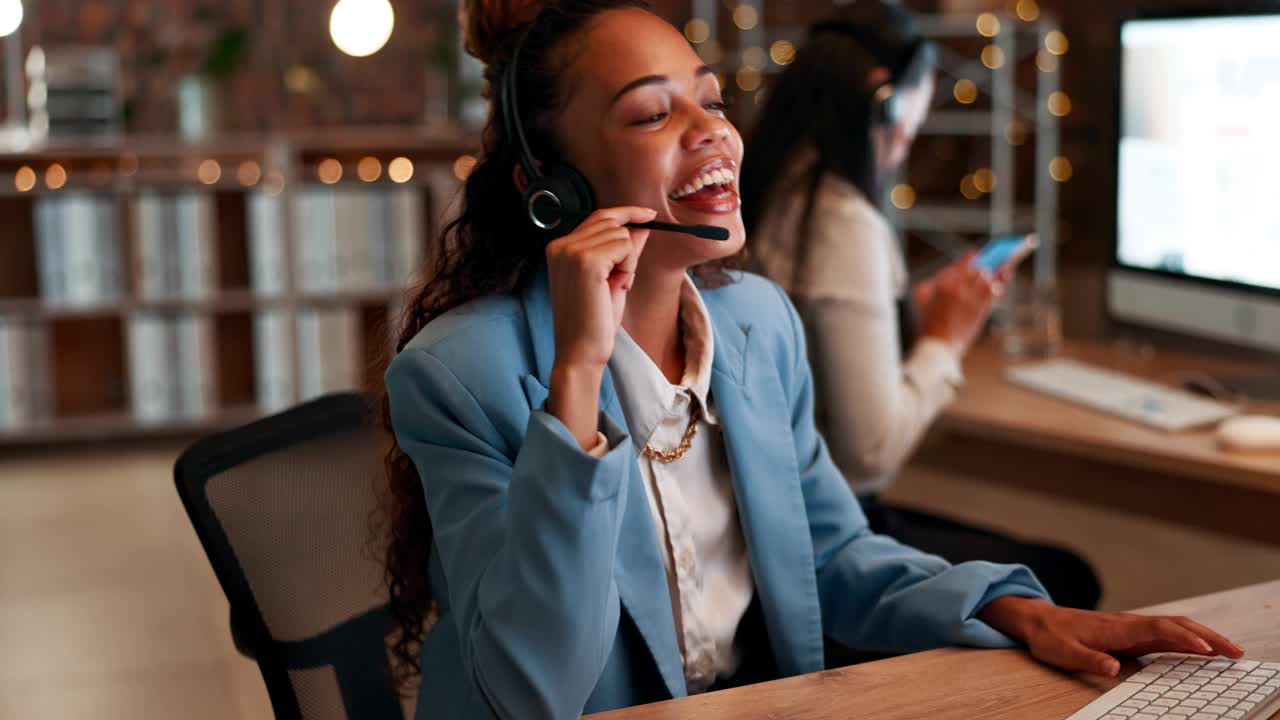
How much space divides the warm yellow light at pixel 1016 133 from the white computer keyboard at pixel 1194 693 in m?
3.31

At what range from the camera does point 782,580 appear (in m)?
1.36

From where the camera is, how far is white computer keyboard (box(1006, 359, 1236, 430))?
216 cm

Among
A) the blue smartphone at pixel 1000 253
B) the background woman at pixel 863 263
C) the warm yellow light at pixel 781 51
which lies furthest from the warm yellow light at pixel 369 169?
the blue smartphone at pixel 1000 253

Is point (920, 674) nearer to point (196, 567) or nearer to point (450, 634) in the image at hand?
point (450, 634)

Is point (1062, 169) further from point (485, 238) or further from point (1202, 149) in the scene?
point (485, 238)

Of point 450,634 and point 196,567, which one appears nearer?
point 450,634

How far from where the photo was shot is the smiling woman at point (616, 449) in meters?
1.08

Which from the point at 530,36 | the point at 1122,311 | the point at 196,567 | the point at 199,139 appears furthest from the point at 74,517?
the point at 530,36

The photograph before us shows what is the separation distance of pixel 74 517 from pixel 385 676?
3.09m

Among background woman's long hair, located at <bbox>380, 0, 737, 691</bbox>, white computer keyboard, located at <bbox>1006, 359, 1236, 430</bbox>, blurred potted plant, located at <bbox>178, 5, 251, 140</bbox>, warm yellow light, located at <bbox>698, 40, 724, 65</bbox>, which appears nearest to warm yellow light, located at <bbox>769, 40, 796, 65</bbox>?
warm yellow light, located at <bbox>698, 40, 724, 65</bbox>

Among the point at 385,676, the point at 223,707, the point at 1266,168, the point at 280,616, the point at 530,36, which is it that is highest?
the point at 530,36

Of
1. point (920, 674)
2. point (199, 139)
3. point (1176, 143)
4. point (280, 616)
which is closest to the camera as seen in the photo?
point (920, 674)

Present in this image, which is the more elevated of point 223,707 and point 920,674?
point 920,674

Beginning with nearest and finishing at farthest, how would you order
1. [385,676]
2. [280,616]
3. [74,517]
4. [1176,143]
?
[280,616], [385,676], [1176,143], [74,517]
